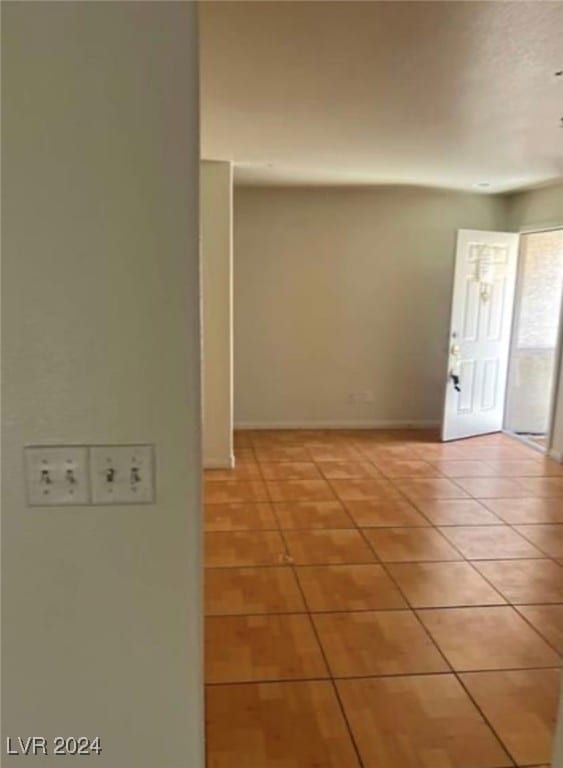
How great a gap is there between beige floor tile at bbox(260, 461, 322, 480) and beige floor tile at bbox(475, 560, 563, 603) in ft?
5.59

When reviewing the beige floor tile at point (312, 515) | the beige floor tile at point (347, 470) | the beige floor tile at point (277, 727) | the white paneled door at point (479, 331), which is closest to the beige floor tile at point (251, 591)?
the beige floor tile at point (277, 727)

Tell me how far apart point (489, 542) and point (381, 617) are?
1174 millimetres

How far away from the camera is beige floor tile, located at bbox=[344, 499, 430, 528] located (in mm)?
3850

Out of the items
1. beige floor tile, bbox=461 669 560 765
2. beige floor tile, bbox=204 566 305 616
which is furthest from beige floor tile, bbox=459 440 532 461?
beige floor tile, bbox=461 669 560 765

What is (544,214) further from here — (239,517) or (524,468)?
(239,517)

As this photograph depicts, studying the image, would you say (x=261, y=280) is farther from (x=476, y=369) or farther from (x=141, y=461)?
(x=141, y=461)

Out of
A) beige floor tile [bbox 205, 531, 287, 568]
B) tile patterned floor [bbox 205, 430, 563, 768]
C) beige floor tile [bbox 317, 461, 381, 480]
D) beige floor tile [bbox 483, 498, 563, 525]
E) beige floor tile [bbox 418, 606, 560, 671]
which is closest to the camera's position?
tile patterned floor [bbox 205, 430, 563, 768]

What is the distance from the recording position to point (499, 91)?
104 inches

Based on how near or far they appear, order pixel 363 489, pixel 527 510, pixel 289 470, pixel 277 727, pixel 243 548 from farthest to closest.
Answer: pixel 289 470 < pixel 363 489 < pixel 527 510 < pixel 243 548 < pixel 277 727

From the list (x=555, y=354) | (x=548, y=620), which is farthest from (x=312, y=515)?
(x=555, y=354)

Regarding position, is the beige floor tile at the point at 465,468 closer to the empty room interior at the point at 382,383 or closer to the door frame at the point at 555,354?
the empty room interior at the point at 382,383

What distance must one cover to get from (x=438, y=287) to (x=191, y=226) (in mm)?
5449

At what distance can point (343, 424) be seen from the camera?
6.27 metres

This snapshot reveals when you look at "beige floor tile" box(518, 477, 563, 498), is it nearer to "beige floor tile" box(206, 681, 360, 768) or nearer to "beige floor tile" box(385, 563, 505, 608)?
"beige floor tile" box(385, 563, 505, 608)
